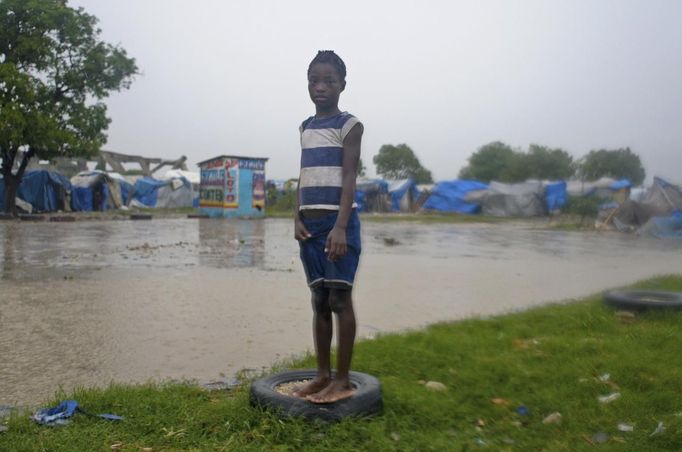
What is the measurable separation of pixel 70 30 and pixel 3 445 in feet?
83.2

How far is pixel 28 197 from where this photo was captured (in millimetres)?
30500

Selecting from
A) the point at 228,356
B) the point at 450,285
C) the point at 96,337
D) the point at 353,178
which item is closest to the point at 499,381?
the point at 353,178

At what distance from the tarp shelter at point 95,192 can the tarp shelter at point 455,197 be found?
818 inches

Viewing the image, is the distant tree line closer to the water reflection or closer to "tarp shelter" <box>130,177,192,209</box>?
"tarp shelter" <box>130,177,192,209</box>

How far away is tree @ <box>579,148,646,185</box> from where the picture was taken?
62156 mm

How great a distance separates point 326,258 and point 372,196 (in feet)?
129

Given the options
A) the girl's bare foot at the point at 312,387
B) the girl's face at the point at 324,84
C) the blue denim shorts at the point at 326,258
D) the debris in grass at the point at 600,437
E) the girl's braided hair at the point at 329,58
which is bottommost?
the debris in grass at the point at 600,437

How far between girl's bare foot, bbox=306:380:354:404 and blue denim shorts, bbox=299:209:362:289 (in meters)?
0.55

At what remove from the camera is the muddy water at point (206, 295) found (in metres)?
4.53

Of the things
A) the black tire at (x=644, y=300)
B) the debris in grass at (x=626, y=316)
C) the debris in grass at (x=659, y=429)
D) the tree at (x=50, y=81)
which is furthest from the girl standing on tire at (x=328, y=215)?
the tree at (x=50, y=81)

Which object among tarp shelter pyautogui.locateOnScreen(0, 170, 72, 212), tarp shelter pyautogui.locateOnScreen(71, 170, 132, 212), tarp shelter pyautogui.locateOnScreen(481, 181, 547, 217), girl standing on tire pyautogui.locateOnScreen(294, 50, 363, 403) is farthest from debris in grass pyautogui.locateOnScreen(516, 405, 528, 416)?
tarp shelter pyautogui.locateOnScreen(481, 181, 547, 217)

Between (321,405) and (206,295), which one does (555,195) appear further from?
(321,405)

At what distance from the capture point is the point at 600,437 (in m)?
3.07

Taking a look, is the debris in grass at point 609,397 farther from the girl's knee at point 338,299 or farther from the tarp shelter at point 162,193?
the tarp shelter at point 162,193
